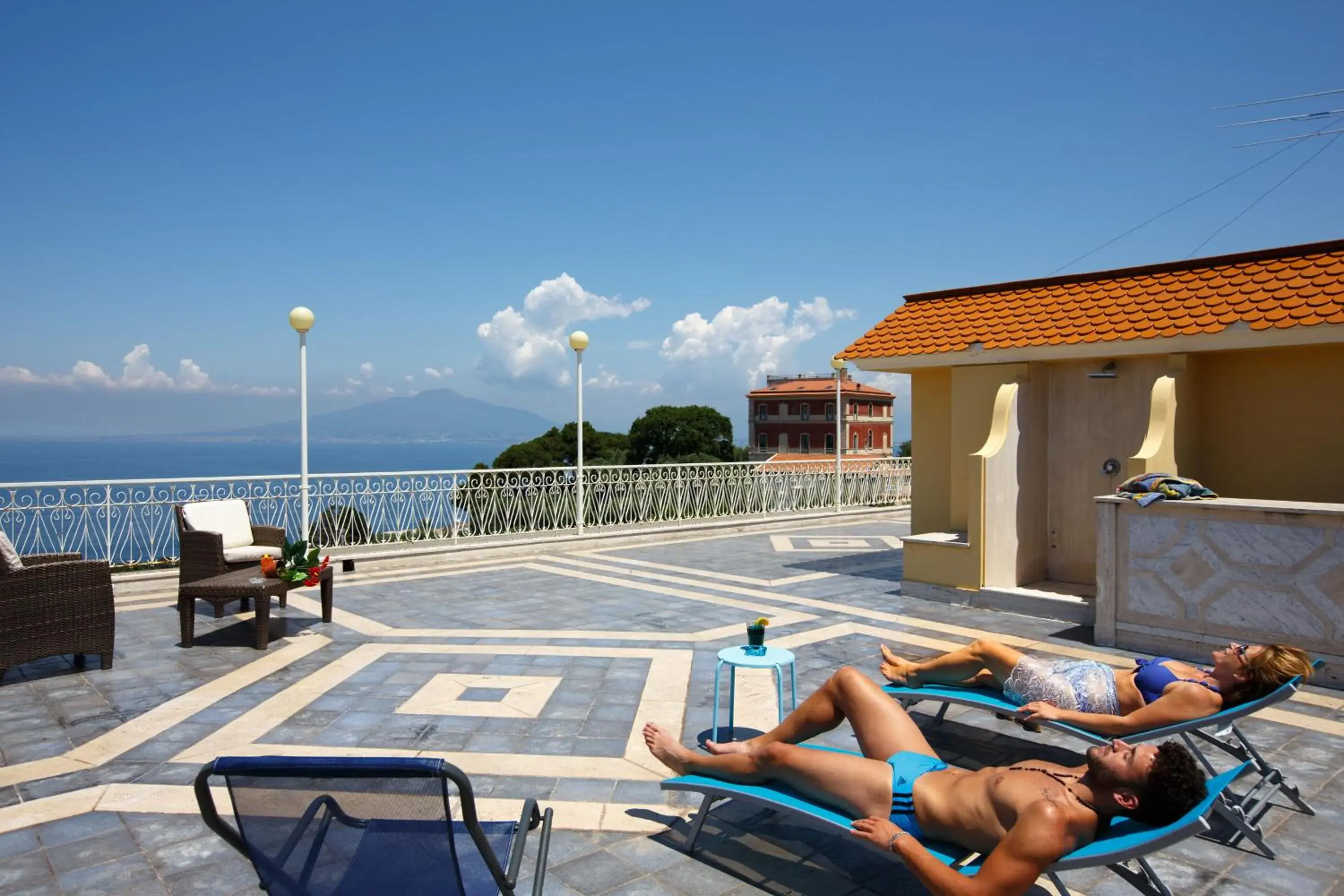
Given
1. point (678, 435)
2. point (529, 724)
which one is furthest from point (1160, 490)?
point (678, 435)

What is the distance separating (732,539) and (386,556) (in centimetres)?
514

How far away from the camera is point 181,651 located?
6.34m

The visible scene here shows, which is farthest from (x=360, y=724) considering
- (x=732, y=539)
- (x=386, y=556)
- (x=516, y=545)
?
(x=732, y=539)

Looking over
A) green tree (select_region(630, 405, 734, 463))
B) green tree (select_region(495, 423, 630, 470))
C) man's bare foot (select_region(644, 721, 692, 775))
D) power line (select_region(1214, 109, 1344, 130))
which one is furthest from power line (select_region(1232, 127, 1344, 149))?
green tree (select_region(630, 405, 734, 463))

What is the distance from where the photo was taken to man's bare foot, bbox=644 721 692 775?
136 inches

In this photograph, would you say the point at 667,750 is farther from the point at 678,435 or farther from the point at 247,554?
the point at 678,435

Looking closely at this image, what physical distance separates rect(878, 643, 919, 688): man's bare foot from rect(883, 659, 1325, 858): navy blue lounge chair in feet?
0.16

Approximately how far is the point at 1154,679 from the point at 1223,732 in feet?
3.08

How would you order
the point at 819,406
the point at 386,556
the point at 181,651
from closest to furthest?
the point at 181,651 → the point at 386,556 → the point at 819,406

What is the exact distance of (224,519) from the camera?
7840 millimetres

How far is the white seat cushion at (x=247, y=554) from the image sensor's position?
25.0ft

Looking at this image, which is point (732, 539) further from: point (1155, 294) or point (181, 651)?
point (181, 651)

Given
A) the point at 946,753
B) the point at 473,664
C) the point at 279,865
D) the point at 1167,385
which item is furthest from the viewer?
the point at 1167,385

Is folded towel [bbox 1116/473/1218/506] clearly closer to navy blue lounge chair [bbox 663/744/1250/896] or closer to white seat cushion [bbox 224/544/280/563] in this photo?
navy blue lounge chair [bbox 663/744/1250/896]
